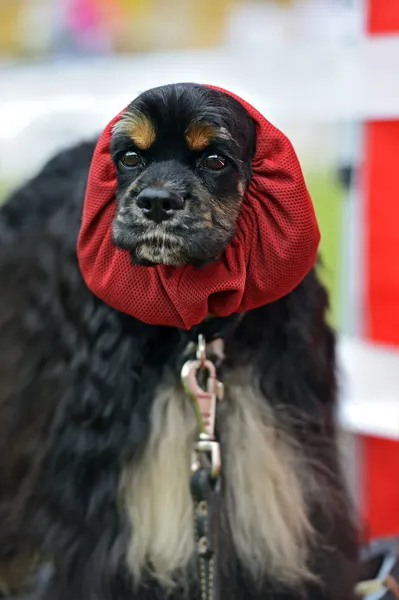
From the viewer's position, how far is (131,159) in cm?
71

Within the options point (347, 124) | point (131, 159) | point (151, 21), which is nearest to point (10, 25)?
point (151, 21)

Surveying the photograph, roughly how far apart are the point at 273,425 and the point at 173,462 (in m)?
0.13

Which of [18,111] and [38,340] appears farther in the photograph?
[18,111]

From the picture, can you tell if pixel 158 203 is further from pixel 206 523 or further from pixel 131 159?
pixel 206 523

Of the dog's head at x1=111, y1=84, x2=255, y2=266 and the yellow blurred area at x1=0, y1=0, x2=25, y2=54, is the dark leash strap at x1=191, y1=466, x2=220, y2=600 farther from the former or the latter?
the yellow blurred area at x1=0, y1=0, x2=25, y2=54

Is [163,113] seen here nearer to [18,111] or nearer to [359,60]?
[359,60]

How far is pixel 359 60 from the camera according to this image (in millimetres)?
1326

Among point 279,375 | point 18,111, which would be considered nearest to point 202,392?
point 279,375

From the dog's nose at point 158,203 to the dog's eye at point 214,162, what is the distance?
2.1 inches

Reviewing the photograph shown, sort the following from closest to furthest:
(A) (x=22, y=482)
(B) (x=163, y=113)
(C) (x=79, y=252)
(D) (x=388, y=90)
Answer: (B) (x=163, y=113)
(C) (x=79, y=252)
(A) (x=22, y=482)
(D) (x=388, y=90)

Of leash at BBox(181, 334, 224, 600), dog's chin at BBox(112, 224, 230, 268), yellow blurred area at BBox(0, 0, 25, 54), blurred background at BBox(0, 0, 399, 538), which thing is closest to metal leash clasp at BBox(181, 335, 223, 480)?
leash at BBox(181, 334, 224, 600)

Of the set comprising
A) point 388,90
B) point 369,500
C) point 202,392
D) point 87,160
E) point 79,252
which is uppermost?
point 388,90

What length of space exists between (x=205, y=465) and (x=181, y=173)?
0.32 metres

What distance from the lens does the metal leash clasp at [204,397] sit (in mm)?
781
